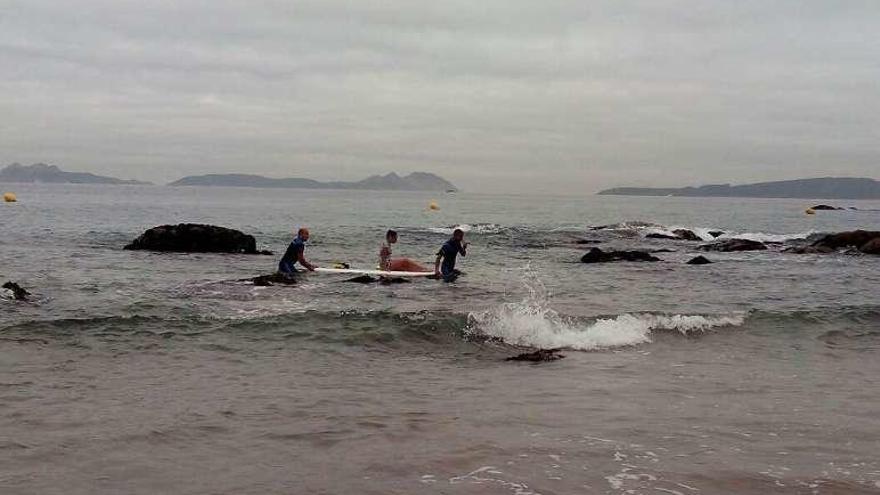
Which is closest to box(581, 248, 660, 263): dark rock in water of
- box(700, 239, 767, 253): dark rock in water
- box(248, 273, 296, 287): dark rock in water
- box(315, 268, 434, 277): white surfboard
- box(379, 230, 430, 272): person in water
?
box(700, 239, 767, 253): dark rock in water

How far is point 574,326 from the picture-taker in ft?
48.0

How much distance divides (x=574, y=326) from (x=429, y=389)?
18.0 feet

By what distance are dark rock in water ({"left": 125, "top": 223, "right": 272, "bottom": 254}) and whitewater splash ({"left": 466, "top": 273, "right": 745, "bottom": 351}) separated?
16894 millimetres

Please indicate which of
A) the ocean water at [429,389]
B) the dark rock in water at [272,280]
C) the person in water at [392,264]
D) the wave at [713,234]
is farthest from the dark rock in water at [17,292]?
the wave at [713,234]

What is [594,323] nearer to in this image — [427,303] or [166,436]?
[427,303]

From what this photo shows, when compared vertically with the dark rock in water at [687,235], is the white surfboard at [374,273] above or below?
below

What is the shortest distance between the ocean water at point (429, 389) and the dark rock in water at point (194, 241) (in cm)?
808

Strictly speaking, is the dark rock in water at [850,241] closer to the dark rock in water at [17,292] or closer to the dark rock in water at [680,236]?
the dark rock in water at [680,236]

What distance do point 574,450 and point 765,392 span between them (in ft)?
13.0

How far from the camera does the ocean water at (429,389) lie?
21.8 feet

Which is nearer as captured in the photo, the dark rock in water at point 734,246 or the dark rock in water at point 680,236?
the dark rock in water at point 734,246

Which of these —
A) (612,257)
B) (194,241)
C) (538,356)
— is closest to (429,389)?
(538,356)

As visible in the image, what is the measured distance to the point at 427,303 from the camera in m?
17.3

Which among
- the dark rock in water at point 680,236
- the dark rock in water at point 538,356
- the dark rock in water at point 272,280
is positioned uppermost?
the dark rock in water at point 680,236
